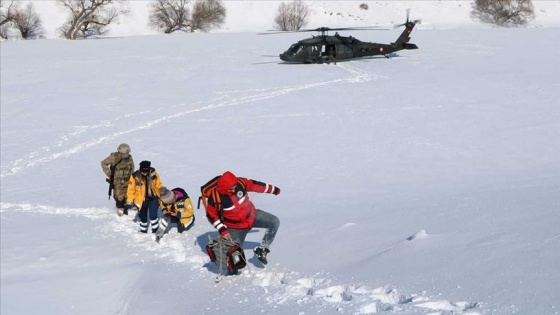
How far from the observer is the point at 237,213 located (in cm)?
665

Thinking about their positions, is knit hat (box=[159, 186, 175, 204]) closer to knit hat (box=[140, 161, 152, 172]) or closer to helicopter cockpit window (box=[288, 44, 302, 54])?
knit hat (box=[140, 161, 152, 172])

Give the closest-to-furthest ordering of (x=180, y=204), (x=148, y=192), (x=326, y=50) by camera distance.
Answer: (x=148, y=192) < (x=180, y=204) < (x=326, y=50)

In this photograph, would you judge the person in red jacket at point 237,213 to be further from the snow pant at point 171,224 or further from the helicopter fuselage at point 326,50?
the helicopter fuselage at point 326,50

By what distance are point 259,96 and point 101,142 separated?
637cm

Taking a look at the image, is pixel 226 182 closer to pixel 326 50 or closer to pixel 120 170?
pixel 120 170

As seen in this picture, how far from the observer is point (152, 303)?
21.3ft

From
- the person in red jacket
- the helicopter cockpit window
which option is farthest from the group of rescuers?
the helicopter cockpit window

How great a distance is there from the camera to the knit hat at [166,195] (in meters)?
8.66

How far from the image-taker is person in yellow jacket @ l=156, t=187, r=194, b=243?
28.2 feet

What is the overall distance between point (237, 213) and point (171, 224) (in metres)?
2.52

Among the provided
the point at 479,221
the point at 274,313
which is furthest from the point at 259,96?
the point at 274,313

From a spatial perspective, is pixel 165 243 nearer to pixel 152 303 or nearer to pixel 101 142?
pixel 152 303

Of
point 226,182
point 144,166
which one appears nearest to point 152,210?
point 144,166

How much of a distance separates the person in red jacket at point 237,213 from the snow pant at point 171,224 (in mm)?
1991
